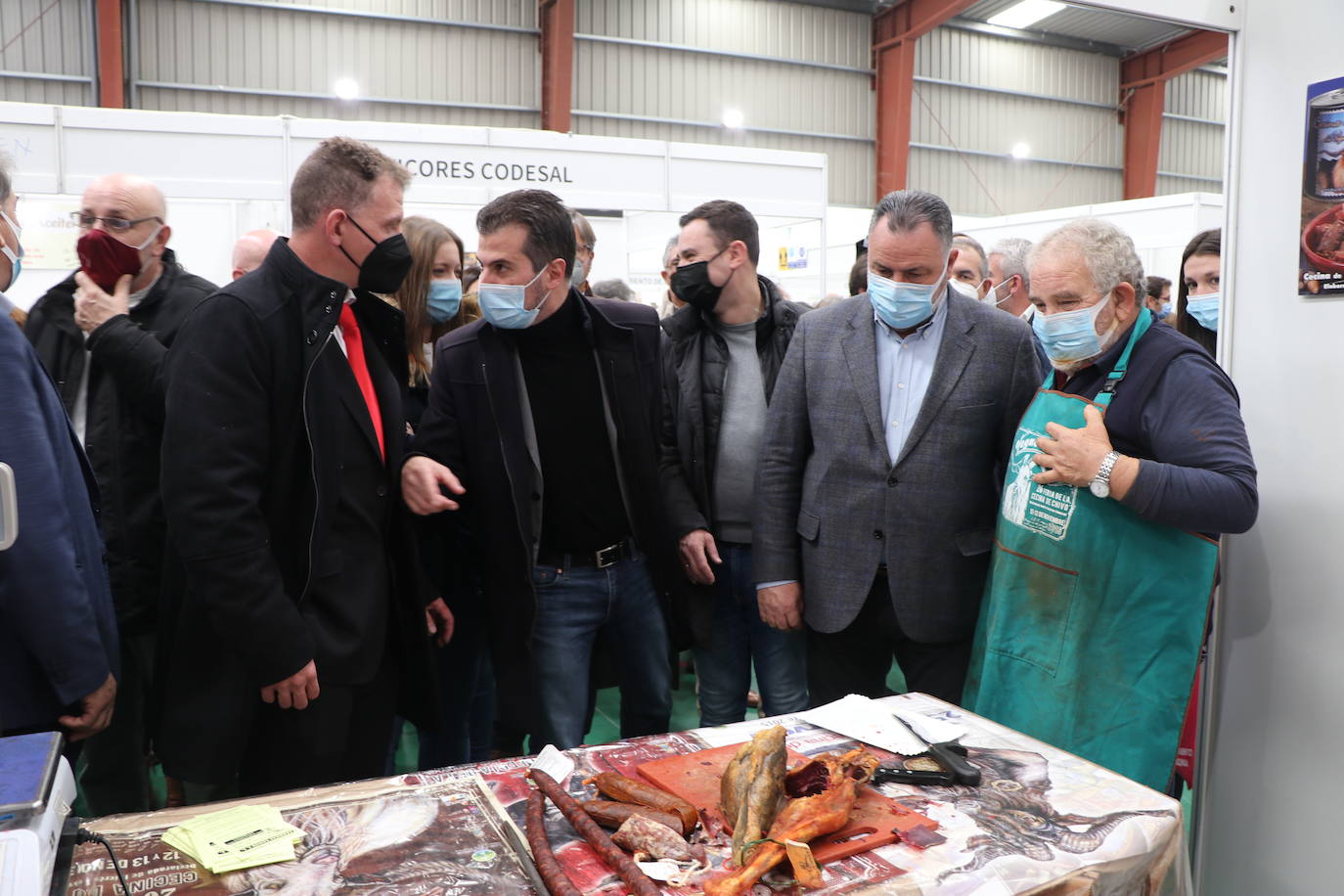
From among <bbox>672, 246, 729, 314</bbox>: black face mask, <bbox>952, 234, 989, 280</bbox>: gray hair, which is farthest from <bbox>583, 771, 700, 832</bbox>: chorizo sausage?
<bbox>952, 234, 989, 280</bbox>: gray hair

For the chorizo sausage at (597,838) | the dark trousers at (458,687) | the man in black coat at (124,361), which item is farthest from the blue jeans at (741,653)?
the man in black coat at (124,361)

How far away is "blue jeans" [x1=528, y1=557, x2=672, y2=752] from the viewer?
2238 millimetres

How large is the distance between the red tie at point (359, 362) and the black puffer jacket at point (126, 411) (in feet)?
1.68

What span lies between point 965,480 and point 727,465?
0.61 metres

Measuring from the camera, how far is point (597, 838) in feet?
4.04

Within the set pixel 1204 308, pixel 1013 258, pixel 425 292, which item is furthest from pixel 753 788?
pixel 1013 258

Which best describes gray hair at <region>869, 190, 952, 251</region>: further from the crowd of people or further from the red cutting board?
the red cutting board

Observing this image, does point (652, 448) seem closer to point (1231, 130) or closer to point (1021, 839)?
point (1021, 839)

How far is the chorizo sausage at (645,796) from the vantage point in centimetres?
130

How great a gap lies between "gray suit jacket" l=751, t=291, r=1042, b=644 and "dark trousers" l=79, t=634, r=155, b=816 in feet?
5.37

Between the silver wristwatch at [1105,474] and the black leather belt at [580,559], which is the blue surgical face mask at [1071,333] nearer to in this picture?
the silver wristwatch at [1105,474]

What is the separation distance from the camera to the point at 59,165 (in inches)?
212

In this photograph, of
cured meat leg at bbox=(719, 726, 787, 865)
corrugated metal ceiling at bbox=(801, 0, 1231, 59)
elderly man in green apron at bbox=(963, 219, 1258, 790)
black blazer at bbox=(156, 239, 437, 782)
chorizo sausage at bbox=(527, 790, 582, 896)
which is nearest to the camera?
chorizo sausage at bbox=(527, 790, 582, 896)

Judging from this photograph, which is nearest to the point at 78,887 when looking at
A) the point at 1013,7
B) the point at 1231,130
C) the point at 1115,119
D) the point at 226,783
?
the point at 226,783
